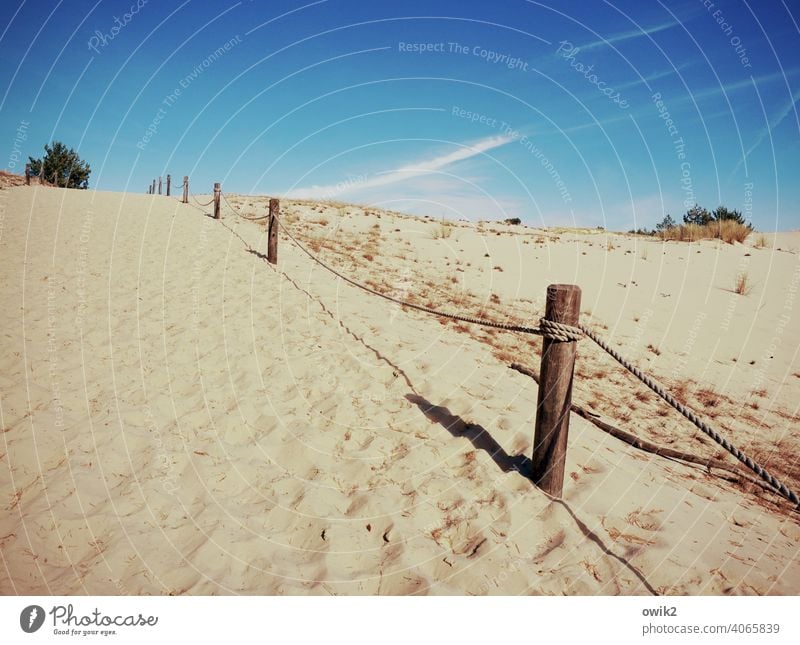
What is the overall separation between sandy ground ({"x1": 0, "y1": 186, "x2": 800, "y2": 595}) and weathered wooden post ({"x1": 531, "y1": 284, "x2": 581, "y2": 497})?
181mm

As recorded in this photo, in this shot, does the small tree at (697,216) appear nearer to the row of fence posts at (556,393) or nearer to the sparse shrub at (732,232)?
the sparse shrub at (732,232)

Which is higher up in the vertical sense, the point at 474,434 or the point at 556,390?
the point at 556,390

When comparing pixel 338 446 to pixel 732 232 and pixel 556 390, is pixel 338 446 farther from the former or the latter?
pixel 732 232

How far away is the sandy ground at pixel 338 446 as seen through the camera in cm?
223

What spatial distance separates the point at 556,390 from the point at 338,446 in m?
1.64

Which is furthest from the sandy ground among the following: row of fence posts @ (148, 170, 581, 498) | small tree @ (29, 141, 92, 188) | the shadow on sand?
small tree @ (29, 141, 92, 188)

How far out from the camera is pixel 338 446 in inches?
130

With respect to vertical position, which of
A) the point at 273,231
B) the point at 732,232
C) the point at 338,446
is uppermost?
the point at 732,232

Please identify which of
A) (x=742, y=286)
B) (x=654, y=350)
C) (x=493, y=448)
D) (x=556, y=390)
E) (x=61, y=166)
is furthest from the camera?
(x=61, y=166)

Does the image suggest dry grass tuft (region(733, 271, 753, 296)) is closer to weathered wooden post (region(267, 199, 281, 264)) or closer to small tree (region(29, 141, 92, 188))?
weathered wooden post (region(267, 199, 281, 264))

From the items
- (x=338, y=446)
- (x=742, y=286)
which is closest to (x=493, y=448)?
(x=338, y=446)

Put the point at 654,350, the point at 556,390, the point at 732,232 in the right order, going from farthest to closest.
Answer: the point at 732,232 → the point at 654,350 → the point at 556,390

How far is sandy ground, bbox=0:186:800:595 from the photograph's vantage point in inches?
87.7
